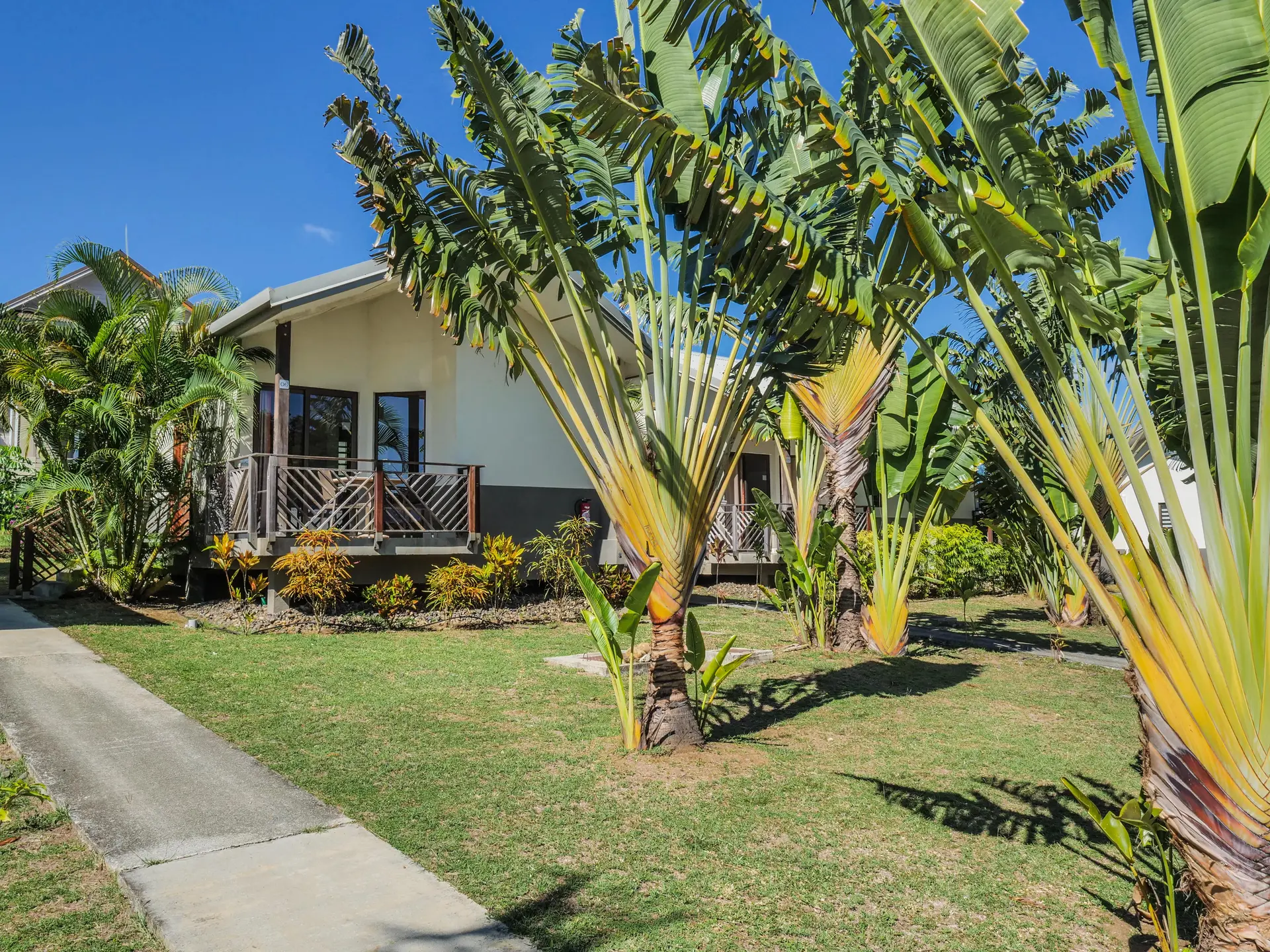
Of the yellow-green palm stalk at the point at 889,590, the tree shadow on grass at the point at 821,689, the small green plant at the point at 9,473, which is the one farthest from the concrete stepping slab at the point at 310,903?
the small green plant at the point at 9,473

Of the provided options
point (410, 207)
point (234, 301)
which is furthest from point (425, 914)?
point (234, 301)

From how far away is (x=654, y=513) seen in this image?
20.7ft

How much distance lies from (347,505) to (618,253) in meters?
7.72

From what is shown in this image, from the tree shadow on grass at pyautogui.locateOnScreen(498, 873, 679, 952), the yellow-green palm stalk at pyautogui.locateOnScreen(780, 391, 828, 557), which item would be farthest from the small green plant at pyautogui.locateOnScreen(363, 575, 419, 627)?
the tree shadow on grass at pyautogui.locateOnScreen(498, 873, 679, 952)

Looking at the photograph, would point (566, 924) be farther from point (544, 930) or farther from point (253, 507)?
point (253, 507)

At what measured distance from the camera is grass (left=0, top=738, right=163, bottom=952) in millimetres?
3553

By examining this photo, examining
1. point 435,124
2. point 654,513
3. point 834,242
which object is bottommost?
point 654,513

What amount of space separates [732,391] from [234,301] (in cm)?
1224

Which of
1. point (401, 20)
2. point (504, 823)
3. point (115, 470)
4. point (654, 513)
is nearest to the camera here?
point (504, 823)

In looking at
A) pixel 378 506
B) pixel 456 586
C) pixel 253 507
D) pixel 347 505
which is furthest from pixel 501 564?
pixel 253 507

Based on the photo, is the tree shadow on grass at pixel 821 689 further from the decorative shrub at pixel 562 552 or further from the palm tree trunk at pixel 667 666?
the decorative shrub at pixel 562 552

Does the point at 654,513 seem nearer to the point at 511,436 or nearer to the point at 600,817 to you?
the point at 600,817

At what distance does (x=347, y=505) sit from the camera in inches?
520

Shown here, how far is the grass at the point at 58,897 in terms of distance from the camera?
3.55 metres
